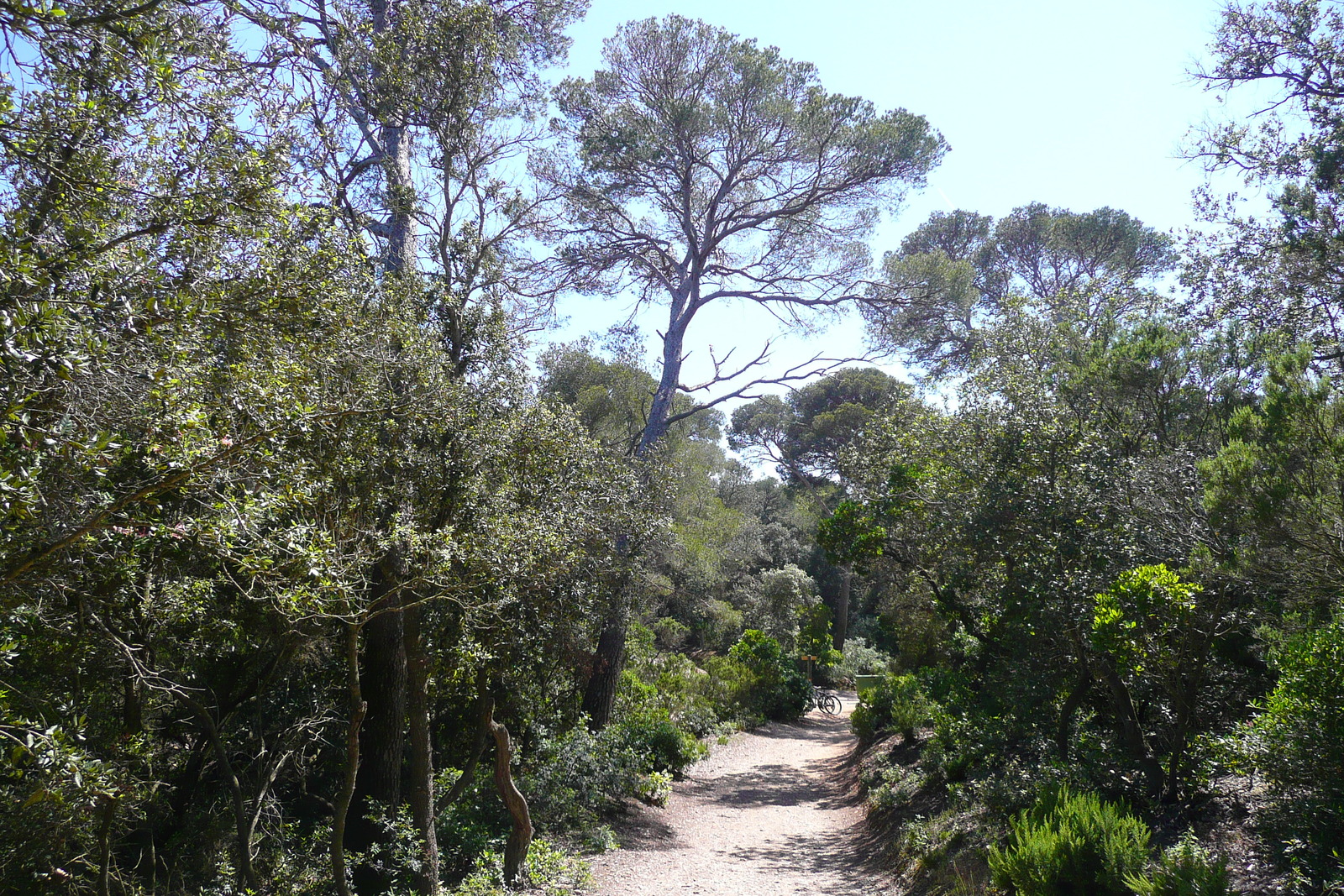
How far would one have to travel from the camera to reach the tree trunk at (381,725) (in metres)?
6.18

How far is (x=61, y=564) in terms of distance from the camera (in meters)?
3.40

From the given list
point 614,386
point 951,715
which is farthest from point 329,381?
point 614,386

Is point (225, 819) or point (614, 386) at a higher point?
point (614, 386)

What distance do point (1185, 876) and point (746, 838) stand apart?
6152mm

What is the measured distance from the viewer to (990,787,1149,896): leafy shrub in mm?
4539

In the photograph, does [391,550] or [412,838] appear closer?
[391,550]

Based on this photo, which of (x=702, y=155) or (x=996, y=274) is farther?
(x=996, y=274)

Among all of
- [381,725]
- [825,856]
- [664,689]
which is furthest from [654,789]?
[381,725]

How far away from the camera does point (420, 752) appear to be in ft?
20.0

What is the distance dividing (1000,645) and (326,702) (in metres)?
6.95

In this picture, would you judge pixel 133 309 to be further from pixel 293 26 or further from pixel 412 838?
pixel 412 838

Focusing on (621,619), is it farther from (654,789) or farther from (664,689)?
(664,689)

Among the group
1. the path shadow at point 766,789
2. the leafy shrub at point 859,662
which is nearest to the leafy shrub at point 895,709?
the path shadow at point 766,789

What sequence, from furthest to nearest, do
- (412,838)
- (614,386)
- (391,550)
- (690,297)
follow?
(614,386)
(690,297)
(412,838)
(391,550)
